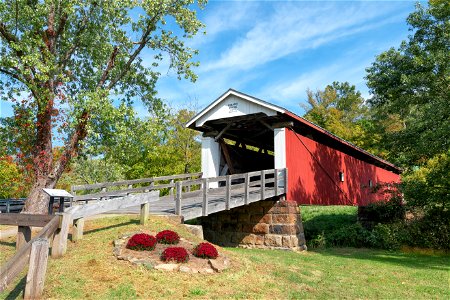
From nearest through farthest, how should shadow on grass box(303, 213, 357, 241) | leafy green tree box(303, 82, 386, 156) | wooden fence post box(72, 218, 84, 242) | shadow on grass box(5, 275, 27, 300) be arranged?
shadow on grass box(5, 275, 27, 300)
wooden fence post box(72, 218, 84, 242)
shadow on grass box(303, 213, 357, 241)
leafy green tree box(303, 82, 386, 156)

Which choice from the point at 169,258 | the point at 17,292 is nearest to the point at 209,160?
the point at 169,258

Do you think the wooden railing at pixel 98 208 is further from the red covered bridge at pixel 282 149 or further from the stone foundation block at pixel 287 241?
the red covered bridge at pixel 282 149

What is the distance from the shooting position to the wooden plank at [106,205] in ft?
28.3

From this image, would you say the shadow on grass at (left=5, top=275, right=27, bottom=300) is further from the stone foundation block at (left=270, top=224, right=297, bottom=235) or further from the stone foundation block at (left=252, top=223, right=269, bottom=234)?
the stone foundation block at (left=270, top=224, right=297, bottom=235)

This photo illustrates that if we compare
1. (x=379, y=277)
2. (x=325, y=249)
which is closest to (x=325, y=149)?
(x=325, y=249)

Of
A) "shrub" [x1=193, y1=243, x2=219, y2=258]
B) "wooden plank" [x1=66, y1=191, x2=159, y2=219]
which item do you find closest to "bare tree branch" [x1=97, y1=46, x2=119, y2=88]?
"wooden plank" [x1=66, y1=191, x2=159, y2=219]

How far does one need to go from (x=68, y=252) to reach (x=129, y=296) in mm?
2645

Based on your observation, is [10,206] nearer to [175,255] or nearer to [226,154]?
[226,154]

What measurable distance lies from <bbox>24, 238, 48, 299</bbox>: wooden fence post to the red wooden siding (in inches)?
474

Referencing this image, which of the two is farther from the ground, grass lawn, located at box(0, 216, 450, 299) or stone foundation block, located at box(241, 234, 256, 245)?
stone foundation block, located at box(241, 234, 256, 245)

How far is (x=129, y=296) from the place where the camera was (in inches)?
253

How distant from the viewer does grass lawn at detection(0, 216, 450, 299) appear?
22.2ft

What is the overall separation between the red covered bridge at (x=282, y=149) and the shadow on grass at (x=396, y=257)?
3.13 metres

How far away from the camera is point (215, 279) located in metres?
7.46
